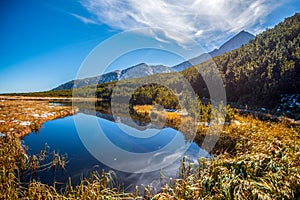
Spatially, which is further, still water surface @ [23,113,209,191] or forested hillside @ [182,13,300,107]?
forested hillside @ [182,13,300,107]

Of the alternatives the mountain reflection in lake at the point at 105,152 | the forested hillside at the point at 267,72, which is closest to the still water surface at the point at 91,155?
the mountain reflection in lake at the point at 105,152

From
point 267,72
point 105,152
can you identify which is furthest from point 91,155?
point 267,72

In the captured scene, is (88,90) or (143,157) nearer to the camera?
(143,157)

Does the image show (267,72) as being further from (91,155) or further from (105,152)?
(91,155)

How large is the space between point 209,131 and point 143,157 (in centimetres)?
644

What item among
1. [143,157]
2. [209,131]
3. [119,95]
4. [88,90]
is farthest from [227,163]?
[88,90]

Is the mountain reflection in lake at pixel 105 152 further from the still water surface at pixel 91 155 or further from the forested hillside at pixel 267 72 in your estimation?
the forested hillside at pixel 267 72

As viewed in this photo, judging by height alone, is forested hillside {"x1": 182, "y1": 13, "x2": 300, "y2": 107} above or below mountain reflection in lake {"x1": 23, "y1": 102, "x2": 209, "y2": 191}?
above

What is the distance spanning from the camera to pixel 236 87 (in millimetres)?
38188

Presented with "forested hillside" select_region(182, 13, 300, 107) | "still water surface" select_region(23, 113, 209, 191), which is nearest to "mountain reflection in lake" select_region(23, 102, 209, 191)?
"still water surface" select_region(23, 113, 209, 191)

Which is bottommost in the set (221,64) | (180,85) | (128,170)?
(128,170)

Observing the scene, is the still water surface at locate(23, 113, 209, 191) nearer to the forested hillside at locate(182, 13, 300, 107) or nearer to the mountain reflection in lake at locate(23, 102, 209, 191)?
the mountain reflection in lake at locate(23, 102, 209, 191)

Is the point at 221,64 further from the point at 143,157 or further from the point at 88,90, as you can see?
the point at 88,90

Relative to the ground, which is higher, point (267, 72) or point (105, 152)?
point (267, 72)
